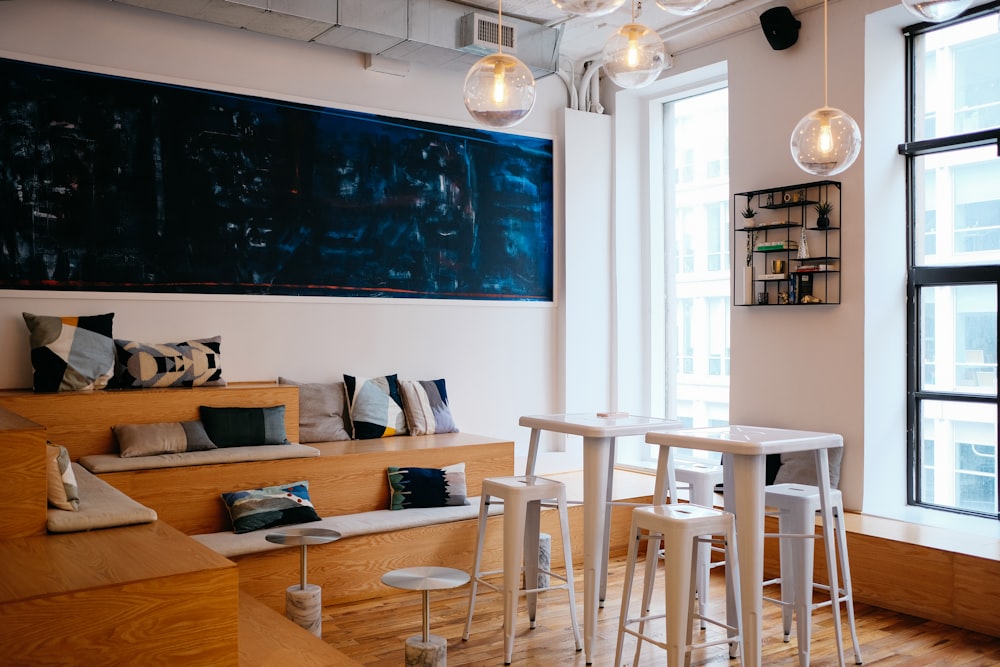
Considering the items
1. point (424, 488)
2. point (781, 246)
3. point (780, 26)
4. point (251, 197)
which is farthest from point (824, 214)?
point (251, 197)

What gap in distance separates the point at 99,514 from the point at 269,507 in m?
1.23

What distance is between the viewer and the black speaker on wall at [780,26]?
516cm

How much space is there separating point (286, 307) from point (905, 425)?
3.67 meters

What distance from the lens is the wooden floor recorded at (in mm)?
3525

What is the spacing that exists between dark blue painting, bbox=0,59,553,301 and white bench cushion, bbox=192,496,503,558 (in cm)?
148

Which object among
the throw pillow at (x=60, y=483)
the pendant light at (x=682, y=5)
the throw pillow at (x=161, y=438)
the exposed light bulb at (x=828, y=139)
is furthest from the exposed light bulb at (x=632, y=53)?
the throw pillow at (x=161, y=438)

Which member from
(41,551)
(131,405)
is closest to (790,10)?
(131,405)

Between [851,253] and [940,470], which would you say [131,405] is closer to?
[851,253]

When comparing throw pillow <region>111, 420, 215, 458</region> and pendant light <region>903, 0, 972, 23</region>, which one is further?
throw pillow <region>111, 420, 215, 458</region>

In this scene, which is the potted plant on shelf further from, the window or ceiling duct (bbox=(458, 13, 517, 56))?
ceiling duct (bbox=(458, 13, 517, 56))

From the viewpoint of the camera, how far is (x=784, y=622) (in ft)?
12.6

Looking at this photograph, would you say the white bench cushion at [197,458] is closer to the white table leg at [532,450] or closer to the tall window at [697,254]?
the white table leg at [532,450]

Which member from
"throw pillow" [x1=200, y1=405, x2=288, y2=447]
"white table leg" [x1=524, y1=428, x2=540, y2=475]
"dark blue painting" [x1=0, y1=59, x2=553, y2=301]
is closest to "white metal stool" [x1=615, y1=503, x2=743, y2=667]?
"white table leg" [x1=524, y1=428, x2=540, y2=475]

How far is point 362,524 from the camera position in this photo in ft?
14.0
